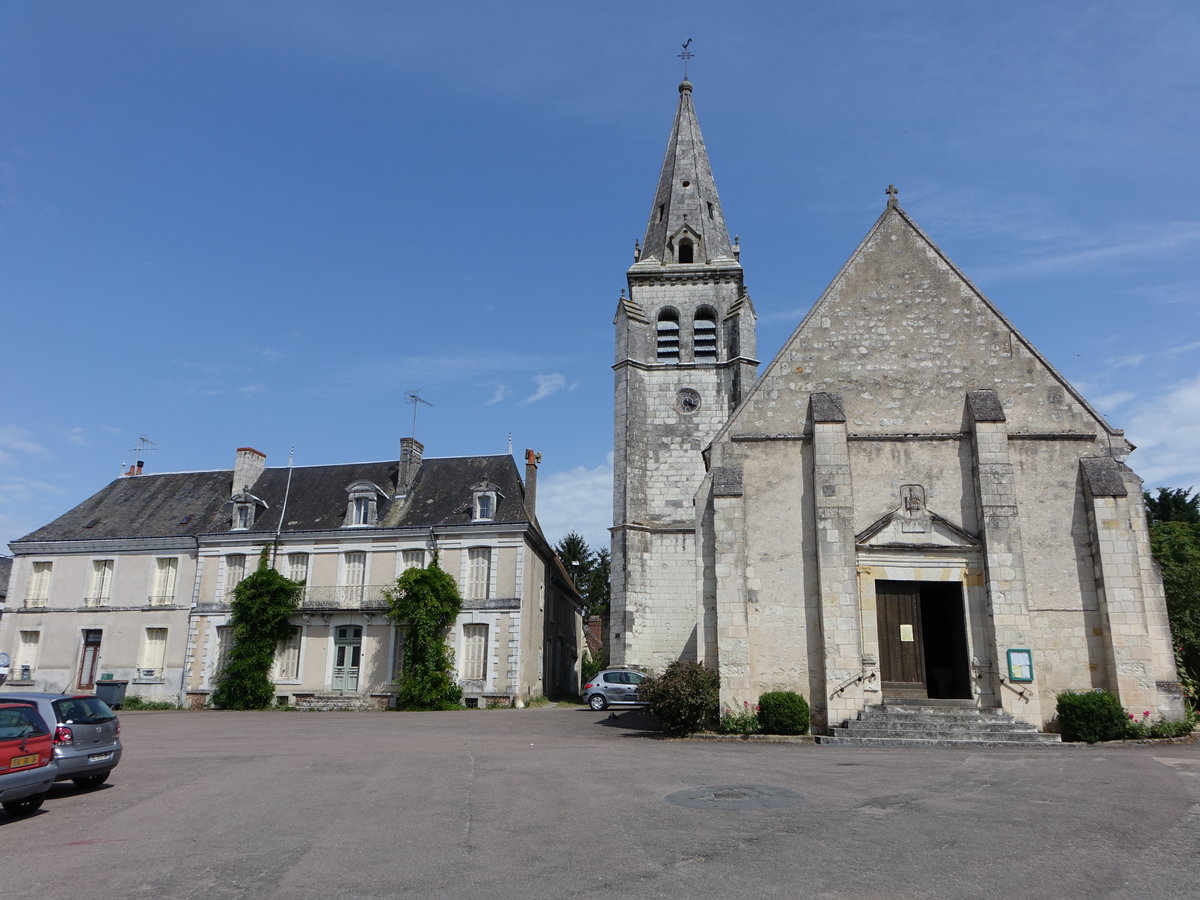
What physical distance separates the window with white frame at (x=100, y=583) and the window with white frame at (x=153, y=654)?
227 cm

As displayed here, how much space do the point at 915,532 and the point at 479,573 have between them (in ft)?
48.6

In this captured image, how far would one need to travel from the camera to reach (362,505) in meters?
27.8

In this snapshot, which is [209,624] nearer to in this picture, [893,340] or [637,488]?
[637,488]

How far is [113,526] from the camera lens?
2944 cm

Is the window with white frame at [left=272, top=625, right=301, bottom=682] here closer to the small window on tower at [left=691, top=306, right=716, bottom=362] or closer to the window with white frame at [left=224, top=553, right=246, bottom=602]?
the window with white frame at [left=224, top=553, right=246, bottom=602]

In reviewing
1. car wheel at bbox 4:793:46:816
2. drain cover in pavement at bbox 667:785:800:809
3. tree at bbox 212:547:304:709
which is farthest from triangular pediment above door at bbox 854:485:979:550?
tree at bbox 212:547:304:709

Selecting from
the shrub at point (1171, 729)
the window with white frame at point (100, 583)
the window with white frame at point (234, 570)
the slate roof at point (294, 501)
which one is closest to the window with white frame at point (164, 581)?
the slate roof at point (294, 501)

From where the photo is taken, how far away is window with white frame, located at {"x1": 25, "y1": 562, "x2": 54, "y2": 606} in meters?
28.3

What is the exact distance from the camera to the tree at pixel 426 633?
2411 cm

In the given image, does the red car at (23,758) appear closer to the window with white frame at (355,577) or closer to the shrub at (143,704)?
the window with white frame at (355,577)

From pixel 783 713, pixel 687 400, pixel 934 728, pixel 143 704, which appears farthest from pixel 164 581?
pixel 934 728

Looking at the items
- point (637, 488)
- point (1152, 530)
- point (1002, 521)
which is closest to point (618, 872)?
point (1002, 521)

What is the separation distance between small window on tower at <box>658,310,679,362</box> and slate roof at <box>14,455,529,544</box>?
6707 mm

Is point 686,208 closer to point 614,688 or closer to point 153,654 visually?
point 614,688
